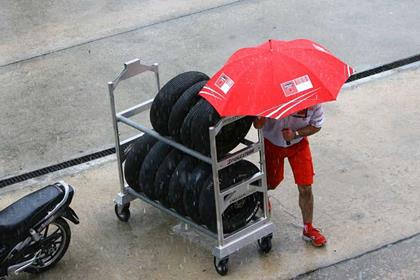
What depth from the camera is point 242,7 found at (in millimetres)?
11281

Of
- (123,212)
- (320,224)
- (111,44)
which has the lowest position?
(320,224)

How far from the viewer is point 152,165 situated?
20.8 ft

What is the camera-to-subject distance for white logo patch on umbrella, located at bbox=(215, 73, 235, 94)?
548 centimetres

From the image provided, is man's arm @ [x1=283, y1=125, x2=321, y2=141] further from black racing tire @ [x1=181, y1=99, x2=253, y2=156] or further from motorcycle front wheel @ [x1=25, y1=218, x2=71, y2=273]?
motorcycle front wheel @ [x1=25, y1=218, x2=71, y2=273]

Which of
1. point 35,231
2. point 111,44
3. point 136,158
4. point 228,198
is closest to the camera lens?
point 228,198

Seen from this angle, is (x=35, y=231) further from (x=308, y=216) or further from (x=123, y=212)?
(x=308, y=216)

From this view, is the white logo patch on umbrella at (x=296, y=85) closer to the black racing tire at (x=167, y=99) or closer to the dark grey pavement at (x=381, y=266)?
the black racing tire at (x=167, y=99)

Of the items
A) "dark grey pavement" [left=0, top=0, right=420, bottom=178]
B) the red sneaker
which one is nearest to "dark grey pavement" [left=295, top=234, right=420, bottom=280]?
the red sneaker

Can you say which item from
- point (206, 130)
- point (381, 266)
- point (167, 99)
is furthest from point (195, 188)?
point (381, 266)

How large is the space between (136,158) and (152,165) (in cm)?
22

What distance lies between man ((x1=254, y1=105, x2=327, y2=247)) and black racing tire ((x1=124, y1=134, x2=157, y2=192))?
3.23 ft

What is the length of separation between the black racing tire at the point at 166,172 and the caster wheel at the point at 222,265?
649 mm

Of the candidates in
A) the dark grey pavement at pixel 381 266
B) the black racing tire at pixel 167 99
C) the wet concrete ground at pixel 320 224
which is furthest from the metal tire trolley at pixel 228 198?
the dark grey pavement at pixel 381 266

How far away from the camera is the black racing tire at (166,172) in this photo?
6211mm
